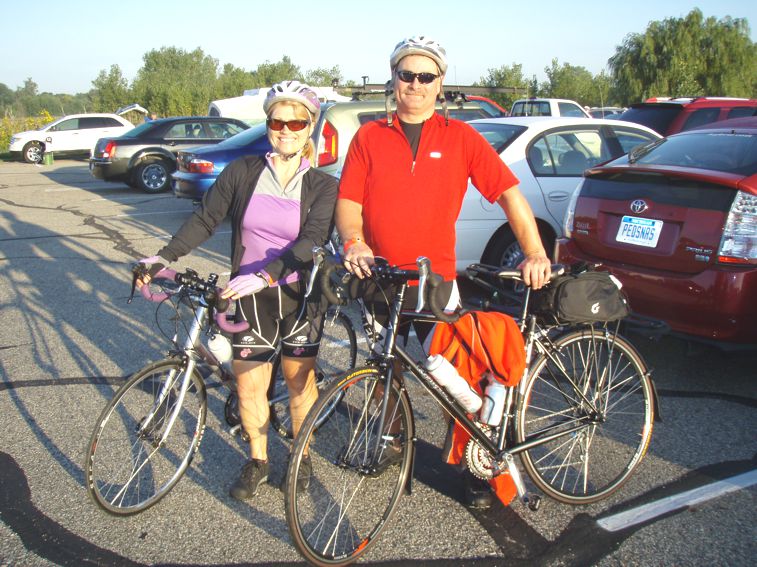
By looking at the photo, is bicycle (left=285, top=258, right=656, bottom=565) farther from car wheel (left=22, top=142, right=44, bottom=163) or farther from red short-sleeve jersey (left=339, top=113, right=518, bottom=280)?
car wheel (left=22, top=142, right=44, bottom=163)

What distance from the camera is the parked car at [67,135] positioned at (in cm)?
2478

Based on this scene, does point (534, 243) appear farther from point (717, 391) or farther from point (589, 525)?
point (717, 391)

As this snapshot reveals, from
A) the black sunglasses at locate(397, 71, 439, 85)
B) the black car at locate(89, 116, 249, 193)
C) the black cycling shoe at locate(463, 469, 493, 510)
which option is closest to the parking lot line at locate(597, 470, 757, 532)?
the black cycling shoe at locate(463, 469, 493, 510)

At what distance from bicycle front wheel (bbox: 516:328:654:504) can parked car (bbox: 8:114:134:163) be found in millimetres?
24189

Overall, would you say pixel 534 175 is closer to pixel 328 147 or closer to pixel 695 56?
pixel 328 147

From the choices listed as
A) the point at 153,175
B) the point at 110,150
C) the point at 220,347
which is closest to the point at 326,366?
the point at 220,347

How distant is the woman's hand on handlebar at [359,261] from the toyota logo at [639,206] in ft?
8.17

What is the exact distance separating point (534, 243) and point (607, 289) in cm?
38

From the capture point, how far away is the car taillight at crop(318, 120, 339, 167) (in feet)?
26.8

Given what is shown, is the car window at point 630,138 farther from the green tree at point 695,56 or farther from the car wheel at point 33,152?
the green tree at point 695,56

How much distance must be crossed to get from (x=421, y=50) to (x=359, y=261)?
0.93 meters

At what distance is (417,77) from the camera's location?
2902 mm

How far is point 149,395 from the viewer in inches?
121

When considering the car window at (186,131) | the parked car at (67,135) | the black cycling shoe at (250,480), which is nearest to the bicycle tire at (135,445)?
the black cycling shoe at (250,480)
